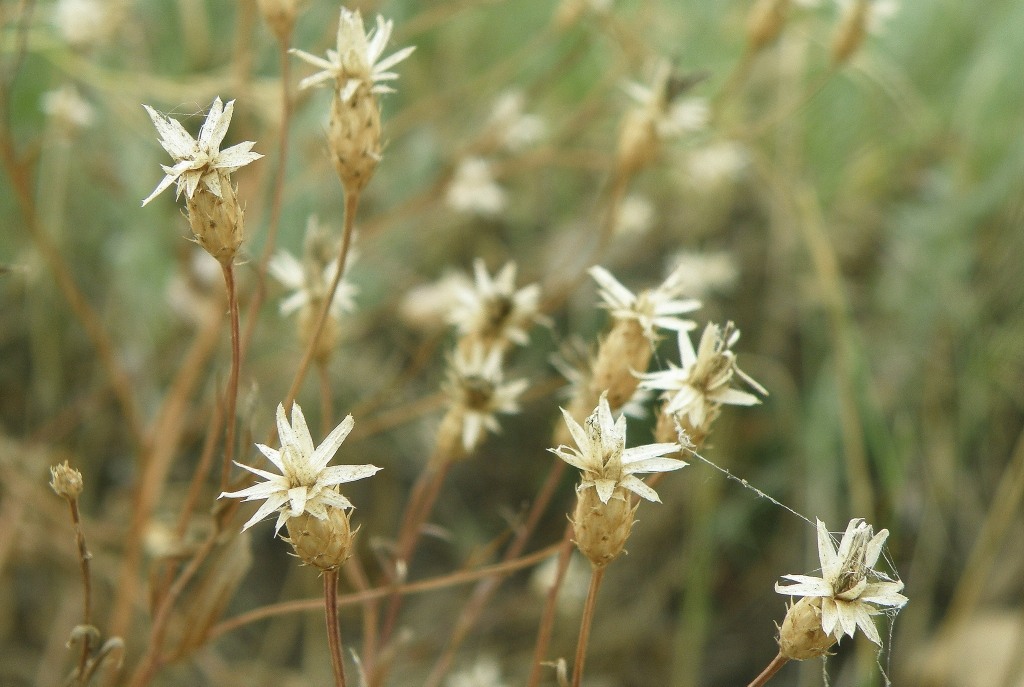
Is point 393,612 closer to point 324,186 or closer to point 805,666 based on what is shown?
point 805,666

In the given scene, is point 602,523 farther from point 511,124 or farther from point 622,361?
point 511,124

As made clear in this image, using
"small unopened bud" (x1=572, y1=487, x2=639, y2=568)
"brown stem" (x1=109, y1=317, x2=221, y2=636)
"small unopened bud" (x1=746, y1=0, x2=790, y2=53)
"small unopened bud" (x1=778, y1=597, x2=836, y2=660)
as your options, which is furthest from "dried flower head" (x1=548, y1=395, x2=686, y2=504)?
"small unopened bud" (x1=746, y1=0, x2=790, y2=53)

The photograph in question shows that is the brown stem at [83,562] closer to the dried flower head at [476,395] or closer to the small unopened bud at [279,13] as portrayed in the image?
the dried flower head at [476,395]

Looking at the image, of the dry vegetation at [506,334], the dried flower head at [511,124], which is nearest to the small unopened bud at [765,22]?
the dry vegetation at [506,334]

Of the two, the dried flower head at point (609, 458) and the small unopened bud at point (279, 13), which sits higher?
the small unopened bud at point (279, 13)

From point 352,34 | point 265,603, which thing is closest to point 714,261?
point 265,603
